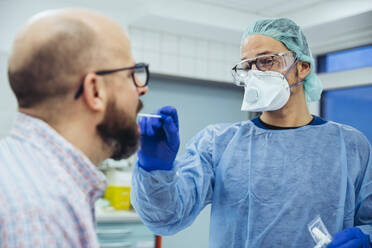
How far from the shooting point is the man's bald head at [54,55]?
29.0 inches

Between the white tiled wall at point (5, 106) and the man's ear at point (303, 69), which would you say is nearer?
the man's ear at point (303, 69)

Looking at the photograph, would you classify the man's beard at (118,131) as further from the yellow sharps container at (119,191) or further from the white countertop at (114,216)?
the yellow sharps container at (119,191)

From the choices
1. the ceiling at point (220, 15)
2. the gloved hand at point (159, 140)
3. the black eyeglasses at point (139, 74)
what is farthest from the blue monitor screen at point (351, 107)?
the black eyeglasses at point (139, 74)

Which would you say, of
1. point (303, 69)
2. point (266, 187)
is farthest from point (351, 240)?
point (303, 69)

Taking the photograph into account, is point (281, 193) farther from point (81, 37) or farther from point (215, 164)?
point (81, 37)

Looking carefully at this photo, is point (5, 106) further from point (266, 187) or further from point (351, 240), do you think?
point (351, 240)

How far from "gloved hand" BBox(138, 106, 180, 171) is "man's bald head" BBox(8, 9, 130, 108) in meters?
0.40

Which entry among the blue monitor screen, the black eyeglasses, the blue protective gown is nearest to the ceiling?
the blue monitor screen

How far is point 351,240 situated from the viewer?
46.5 inches

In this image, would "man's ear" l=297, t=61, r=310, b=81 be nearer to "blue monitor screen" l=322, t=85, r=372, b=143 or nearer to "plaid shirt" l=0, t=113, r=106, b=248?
"plaid shirt" l=0, t=113, r=106, b=248

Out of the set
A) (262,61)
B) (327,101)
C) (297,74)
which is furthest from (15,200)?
(327,101)

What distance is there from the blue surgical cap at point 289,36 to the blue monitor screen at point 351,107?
1648 mm

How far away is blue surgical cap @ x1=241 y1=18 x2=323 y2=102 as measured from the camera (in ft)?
4.79

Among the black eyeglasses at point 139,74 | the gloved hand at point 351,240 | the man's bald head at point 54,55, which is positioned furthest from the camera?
the gloved hand at point 351,240
